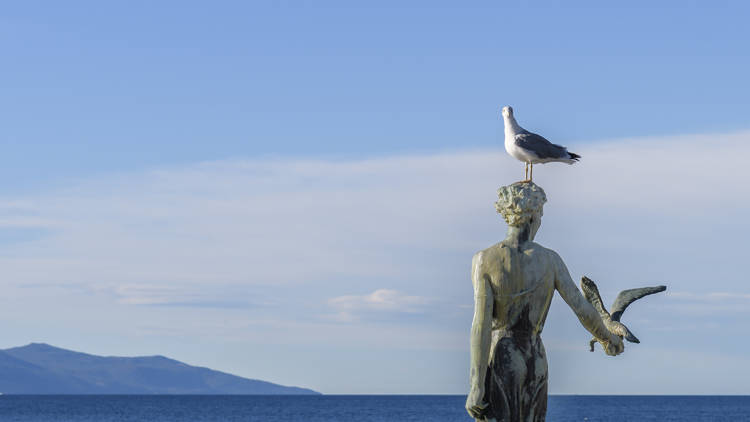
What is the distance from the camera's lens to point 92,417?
6334 inches

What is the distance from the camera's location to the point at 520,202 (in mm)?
10094

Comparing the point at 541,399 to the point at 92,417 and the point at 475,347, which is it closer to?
the point at 475,347

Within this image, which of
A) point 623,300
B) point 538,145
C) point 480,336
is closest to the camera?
point 480,336

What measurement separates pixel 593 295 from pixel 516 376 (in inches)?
36.2

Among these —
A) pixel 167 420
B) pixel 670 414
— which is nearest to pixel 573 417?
pixel 670 414

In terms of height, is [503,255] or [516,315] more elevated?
[503,255]

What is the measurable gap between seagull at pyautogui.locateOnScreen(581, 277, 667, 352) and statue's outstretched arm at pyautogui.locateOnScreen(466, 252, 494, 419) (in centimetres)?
86

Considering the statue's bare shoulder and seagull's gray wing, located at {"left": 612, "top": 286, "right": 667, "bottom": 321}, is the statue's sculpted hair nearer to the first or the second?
the statue's bare shoulder

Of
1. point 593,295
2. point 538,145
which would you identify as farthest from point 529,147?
point 593,295

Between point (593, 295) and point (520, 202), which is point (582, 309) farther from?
point (520, 202)

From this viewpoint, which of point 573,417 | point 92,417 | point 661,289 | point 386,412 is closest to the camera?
point 661,289

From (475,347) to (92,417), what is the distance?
156929mm

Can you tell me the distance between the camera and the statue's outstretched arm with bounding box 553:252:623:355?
10.0m

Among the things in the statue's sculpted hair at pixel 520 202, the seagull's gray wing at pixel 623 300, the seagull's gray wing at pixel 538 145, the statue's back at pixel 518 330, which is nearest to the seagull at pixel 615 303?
the seagull's gray wing at pixel 623 300
